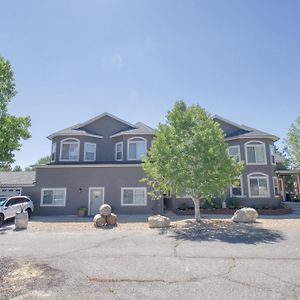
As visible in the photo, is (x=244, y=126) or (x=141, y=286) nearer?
(x=141, y=286)

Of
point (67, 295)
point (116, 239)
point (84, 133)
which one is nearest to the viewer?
point (67, 295)

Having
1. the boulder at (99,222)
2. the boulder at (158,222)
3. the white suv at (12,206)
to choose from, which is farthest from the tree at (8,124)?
the boulder at (158,222)

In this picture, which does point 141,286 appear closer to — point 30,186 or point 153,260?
point 153,260

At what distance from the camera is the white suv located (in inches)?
784

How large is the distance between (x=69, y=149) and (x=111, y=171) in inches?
236

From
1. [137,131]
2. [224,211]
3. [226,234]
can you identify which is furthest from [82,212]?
[226,234]

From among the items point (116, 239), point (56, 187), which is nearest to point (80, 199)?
point (56, 187)

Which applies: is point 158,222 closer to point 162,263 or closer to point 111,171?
point 162,263

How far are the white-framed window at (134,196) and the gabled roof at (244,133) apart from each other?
34.3 ft

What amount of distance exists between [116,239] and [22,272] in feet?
18.6

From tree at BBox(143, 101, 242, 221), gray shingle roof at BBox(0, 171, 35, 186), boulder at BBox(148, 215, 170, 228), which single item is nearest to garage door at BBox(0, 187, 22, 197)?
gray shingle roof at BBox(0, 171, 35, 186)

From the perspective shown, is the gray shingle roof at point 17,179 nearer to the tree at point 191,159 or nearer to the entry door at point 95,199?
the entry door at point 95,199

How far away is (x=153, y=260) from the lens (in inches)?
361

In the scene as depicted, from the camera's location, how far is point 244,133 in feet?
90.2
